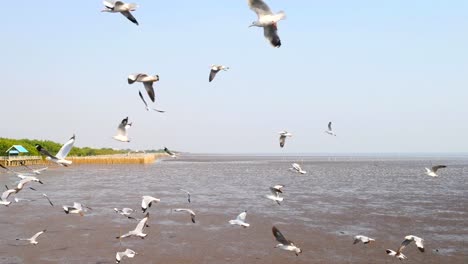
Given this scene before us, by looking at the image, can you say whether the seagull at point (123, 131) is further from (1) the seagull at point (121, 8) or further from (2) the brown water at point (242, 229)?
(2) the brown water at point (242, 229)

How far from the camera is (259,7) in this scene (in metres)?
7.59

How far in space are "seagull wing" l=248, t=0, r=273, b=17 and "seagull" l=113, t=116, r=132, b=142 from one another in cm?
444

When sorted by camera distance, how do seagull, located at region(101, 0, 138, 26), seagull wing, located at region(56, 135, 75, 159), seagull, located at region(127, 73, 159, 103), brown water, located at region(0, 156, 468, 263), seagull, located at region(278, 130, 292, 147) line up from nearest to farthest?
1. seagull, located at region(101, 0, 138, 26)
2. seagull, located at region(127, 73, 159, 103)
3. seagull wing, located at region(56, 135, 75, 159)
4. seagull, located at region(278, 130, 292, 147)
5. brown water, located at region(0, 156, 468, 263)

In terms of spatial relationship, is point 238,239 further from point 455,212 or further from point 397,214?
point 455,212

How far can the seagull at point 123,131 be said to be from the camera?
10688mm

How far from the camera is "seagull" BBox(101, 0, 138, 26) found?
8398mm

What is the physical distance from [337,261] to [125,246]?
25.7ft

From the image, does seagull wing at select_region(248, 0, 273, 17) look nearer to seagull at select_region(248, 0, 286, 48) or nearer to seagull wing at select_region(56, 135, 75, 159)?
seagull at select_region(248, 0, 286, 48)

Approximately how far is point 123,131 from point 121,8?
3.44m

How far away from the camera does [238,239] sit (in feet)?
65.4

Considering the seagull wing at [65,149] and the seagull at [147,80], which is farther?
the seagull wing at [65,149]

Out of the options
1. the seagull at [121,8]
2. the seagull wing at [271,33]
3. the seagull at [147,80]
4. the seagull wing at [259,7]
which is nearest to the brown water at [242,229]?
the seagull at [147,80]

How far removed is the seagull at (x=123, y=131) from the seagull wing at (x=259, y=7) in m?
4.44

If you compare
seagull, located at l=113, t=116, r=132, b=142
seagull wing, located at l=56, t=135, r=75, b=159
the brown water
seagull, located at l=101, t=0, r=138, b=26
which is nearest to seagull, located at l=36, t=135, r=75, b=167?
seagull wing, located at l=56, t=135, r=75, b=159
